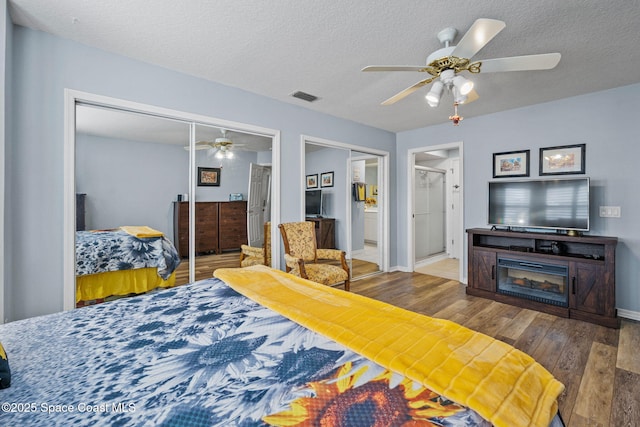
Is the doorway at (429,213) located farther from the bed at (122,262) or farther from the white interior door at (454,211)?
the bed at (122,262)

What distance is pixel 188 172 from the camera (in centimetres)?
291

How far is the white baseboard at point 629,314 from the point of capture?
2994 millimetres

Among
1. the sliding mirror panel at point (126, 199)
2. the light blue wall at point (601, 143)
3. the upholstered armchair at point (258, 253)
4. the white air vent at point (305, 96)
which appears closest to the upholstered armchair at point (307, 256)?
the upholstered armchair at point (258, 253)

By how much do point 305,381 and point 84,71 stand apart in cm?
288

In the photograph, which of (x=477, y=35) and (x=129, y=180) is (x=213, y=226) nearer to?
(x=129, y=180)

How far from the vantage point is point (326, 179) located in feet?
14.3

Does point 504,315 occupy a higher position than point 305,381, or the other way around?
point 305,381

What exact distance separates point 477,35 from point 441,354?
5.83 ft

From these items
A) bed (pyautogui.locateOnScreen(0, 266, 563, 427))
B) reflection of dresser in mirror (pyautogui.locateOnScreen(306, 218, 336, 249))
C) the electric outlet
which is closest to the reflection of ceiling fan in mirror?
reflection of dresser in mirror (pyautogui.locateOnScreen(306, 218, 336, 249))

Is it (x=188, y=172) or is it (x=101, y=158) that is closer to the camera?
(x=101, y=158)

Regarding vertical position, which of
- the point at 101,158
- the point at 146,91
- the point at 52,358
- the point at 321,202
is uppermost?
the point at 146,91

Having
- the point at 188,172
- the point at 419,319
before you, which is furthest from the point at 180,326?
the point at 188,172

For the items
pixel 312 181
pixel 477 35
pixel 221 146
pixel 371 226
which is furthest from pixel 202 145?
pixel 371 226

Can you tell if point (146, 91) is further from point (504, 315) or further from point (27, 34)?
point (504, 315)
